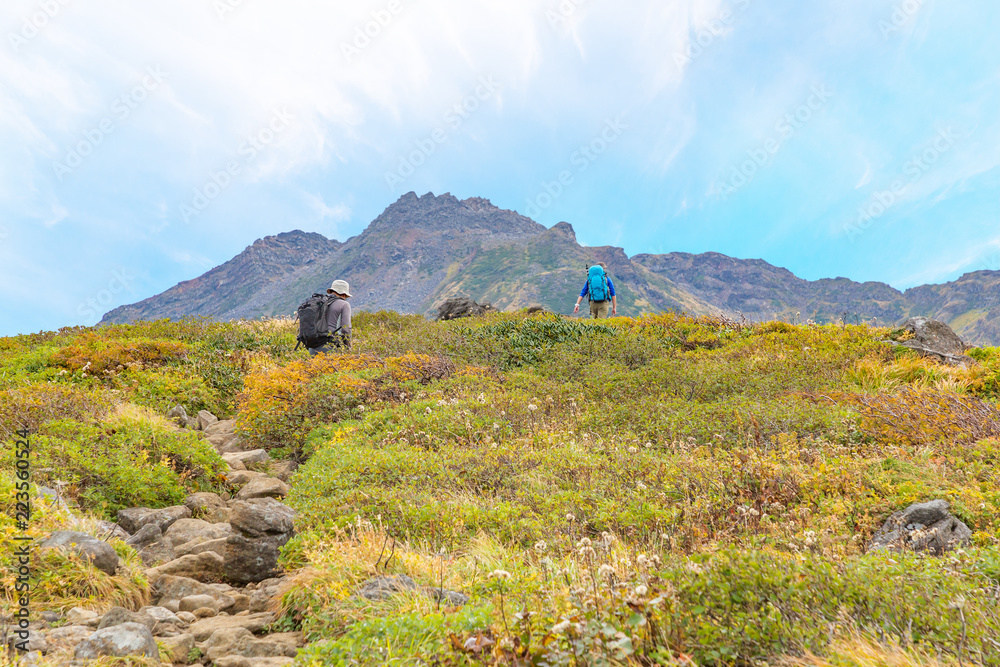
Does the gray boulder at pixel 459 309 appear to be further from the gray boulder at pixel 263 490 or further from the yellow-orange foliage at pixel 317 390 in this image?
the gray boulder at pixel 263 490

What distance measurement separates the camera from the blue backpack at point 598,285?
17.7 m

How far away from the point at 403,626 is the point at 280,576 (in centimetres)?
257

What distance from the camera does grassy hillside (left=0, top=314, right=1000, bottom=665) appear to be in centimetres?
245

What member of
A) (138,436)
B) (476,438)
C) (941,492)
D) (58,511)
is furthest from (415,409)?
(941,492)

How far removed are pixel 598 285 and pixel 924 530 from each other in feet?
46.0

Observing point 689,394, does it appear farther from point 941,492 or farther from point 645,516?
point 645,516

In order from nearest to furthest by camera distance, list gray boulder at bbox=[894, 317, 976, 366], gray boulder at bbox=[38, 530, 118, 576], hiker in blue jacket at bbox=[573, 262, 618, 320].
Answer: gray boulder at bbox=[38, 530, 118, 576] → gray boulder at bbox=[894, 317, 976, 366] → hiker in blue jacket at bbox=[573, 262, 618, 320]

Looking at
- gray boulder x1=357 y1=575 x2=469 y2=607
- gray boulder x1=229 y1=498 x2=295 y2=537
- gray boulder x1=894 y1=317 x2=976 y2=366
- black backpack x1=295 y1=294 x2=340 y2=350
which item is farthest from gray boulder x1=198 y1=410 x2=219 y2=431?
gray boulder x1=894 y1=317 x2=976 y2=366

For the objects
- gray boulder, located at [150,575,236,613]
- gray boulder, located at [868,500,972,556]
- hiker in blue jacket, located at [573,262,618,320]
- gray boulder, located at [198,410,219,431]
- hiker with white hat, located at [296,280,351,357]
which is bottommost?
gray boulder, located at [150,575,236,613]

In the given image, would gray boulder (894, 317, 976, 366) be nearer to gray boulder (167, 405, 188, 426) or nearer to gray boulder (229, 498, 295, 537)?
gray boulder (229, 498, 295, 537)

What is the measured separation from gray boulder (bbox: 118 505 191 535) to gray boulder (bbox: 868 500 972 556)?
268 inches

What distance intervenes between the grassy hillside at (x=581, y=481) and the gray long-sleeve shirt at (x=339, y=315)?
2.40 ft

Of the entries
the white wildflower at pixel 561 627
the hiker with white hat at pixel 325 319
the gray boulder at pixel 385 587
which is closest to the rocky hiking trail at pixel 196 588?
the gray boulder at pixel 385 587

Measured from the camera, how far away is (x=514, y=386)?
10.4 metres
